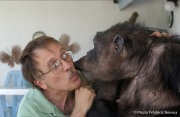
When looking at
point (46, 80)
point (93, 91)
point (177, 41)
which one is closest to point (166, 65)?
point (177, 41)

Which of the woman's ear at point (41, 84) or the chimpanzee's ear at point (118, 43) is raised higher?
the chimpanzee's ear at point (118, 43)

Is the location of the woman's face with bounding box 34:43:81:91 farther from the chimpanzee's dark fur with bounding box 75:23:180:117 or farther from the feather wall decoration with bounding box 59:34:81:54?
the feather wall decoration with bounding box 59:34:81:54

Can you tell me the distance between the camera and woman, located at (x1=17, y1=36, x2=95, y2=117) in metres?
1.11


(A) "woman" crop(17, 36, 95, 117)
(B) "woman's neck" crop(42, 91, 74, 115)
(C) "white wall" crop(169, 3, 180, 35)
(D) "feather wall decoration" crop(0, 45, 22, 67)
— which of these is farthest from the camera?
(D) "feather wall decoration" crop(0, 45, 22, 67)

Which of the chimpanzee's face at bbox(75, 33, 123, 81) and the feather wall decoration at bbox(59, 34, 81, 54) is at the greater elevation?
the chimpanzee's face at bbox(75, 33, 123, 81)

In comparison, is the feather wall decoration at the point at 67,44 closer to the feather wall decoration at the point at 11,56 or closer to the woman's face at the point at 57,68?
the feather wall decoration at the point at 11,56

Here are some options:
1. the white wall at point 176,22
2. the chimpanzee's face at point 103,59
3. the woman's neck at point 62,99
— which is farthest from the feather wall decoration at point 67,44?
the chimpanzee's face at point 103,59

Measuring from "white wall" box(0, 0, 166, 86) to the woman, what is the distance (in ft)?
9.26

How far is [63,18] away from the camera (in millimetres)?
4074

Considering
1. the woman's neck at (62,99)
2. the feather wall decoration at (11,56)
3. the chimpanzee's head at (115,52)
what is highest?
the chimpanzee's head at (115,52)

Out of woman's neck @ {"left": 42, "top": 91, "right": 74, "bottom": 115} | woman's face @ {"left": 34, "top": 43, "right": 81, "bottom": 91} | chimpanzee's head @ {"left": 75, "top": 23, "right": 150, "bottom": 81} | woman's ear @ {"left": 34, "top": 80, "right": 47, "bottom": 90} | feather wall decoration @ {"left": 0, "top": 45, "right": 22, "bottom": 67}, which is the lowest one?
feather wall decoration @ {"left": 0, "top": 45, "right": 22, "bottom": 67}

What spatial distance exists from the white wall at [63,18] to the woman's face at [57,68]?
286 centimetres

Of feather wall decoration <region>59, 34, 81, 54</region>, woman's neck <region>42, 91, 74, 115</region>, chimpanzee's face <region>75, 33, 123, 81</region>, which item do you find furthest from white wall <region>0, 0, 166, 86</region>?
chimpanzee's face <region>75, 33, 123, 81</region>

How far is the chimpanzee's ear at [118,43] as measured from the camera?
34.1 inches
